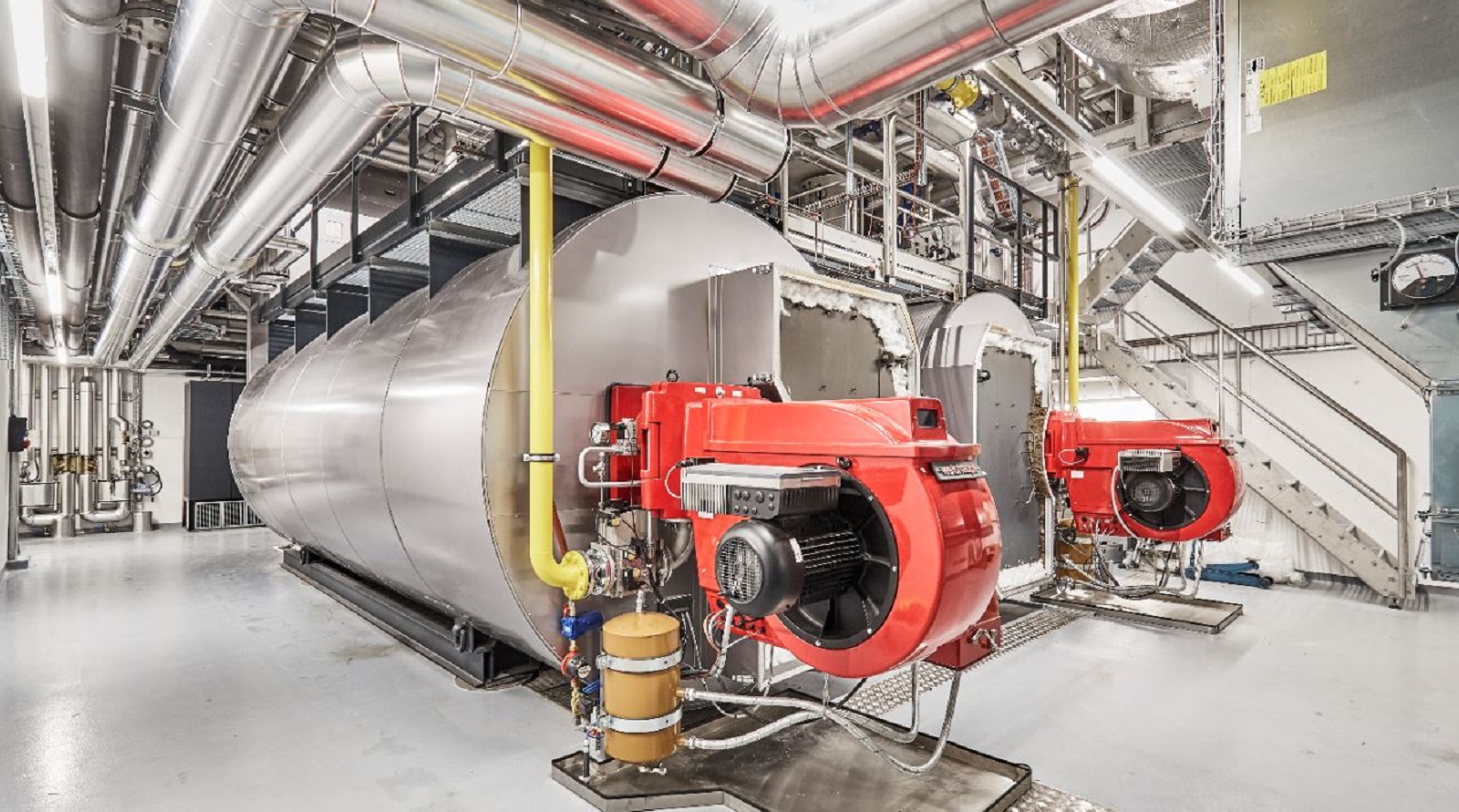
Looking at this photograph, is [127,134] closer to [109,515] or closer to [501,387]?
[501,387]

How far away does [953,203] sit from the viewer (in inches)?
423

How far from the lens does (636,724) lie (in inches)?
116

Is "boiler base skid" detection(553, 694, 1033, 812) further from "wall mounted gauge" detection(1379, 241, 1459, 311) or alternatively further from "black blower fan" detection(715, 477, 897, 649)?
"wall mounted gauge" detection(1379, 241, 1459, 311)

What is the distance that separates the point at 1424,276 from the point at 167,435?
16.1m

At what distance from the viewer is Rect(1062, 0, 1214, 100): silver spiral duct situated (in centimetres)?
490

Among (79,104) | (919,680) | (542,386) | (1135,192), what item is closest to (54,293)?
(79,104)

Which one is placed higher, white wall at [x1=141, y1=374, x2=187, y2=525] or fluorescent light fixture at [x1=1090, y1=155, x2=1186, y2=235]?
fluorescent light fixture at [x1=1090, y1=155, x2=1186, y2=235]

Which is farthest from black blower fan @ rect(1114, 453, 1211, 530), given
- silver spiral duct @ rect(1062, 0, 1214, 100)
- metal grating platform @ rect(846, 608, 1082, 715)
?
silver spiral duct @ rect(1062, 0, 1214, 100)

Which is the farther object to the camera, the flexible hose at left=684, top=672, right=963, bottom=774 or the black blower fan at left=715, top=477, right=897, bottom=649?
the flexible hose at left=684, top=672, right=963, bottom=774

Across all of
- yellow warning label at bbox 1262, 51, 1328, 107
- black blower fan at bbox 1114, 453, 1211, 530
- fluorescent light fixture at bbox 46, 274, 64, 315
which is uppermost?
yellow warning label at bbox 1262, 51, 1328, 107

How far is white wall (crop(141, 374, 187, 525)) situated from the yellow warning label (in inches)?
602

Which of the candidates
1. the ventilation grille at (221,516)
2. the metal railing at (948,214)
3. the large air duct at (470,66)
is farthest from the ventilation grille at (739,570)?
the ventilation grille at (221,516)

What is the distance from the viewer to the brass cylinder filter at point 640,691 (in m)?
2.93

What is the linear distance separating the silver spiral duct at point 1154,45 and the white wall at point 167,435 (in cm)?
1451
